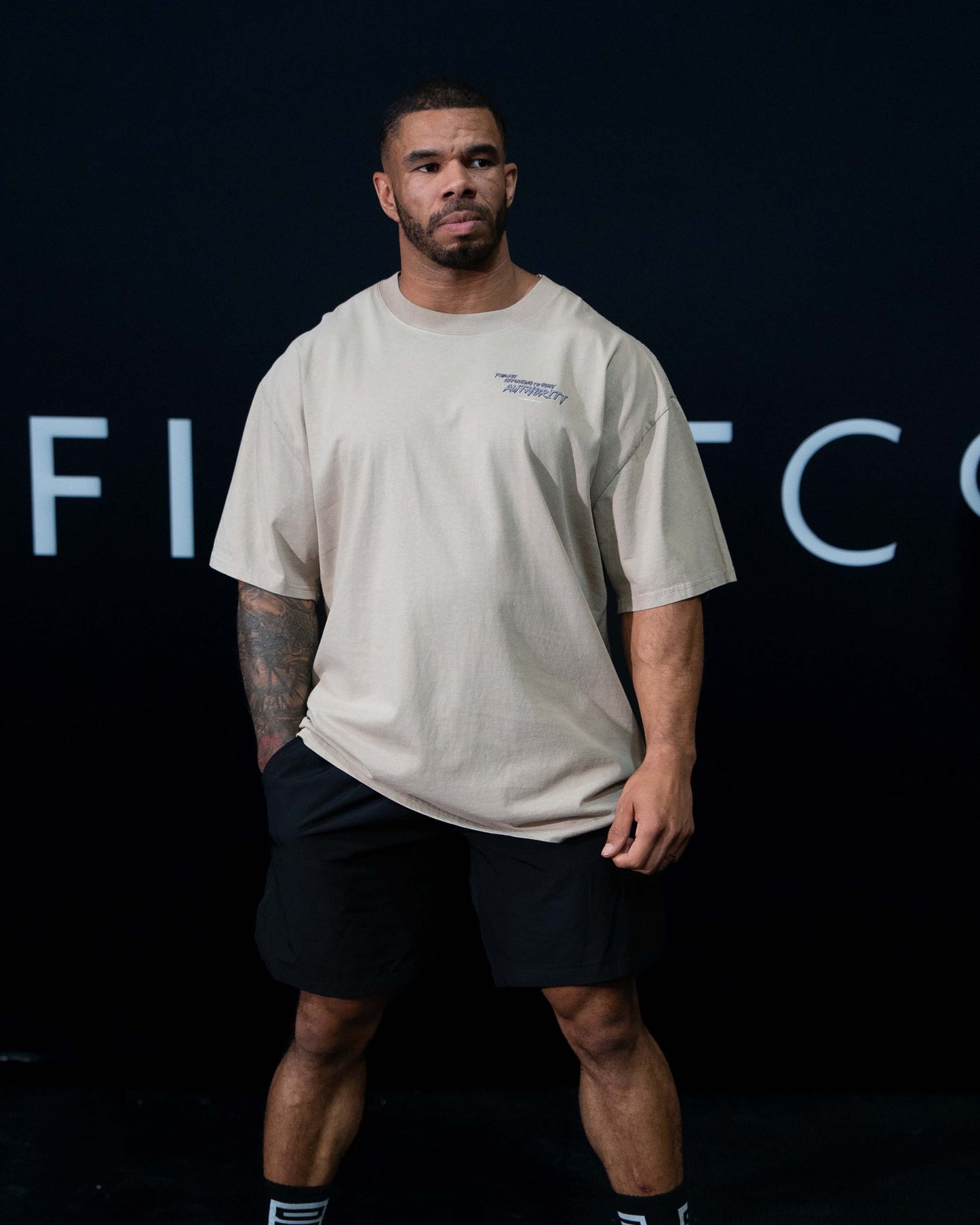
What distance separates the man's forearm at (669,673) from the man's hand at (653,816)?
2cm

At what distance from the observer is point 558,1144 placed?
225cm

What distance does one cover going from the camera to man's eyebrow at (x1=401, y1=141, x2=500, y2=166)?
160 cm

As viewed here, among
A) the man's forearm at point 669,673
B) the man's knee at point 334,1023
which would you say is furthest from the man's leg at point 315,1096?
the man's forearm at point 669,673

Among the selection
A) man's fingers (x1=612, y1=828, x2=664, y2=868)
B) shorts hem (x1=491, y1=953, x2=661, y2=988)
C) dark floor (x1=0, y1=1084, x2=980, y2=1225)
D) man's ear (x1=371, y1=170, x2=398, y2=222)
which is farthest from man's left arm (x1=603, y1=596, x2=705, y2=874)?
dark floor (x1=0, y1=1084, x2=980, y2=1225)

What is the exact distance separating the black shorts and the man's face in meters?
0.68

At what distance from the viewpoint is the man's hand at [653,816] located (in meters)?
Answer: 1.58

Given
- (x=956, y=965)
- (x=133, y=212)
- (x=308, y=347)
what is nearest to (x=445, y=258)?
(x=308, y=347)

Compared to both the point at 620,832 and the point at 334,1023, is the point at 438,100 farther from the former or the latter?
the point at 334,1023

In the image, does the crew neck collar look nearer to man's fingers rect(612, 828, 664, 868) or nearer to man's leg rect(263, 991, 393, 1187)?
man's fingers rect(612, 828, 664, 868)

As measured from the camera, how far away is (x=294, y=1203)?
5.80 feet

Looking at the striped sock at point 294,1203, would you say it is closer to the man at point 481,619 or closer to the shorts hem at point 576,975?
the man at point 481,619

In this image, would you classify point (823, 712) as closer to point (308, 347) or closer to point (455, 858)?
point (455, 858)

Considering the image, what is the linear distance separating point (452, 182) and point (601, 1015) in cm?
107

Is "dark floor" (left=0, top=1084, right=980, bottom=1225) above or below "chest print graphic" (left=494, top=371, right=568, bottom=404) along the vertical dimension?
below
